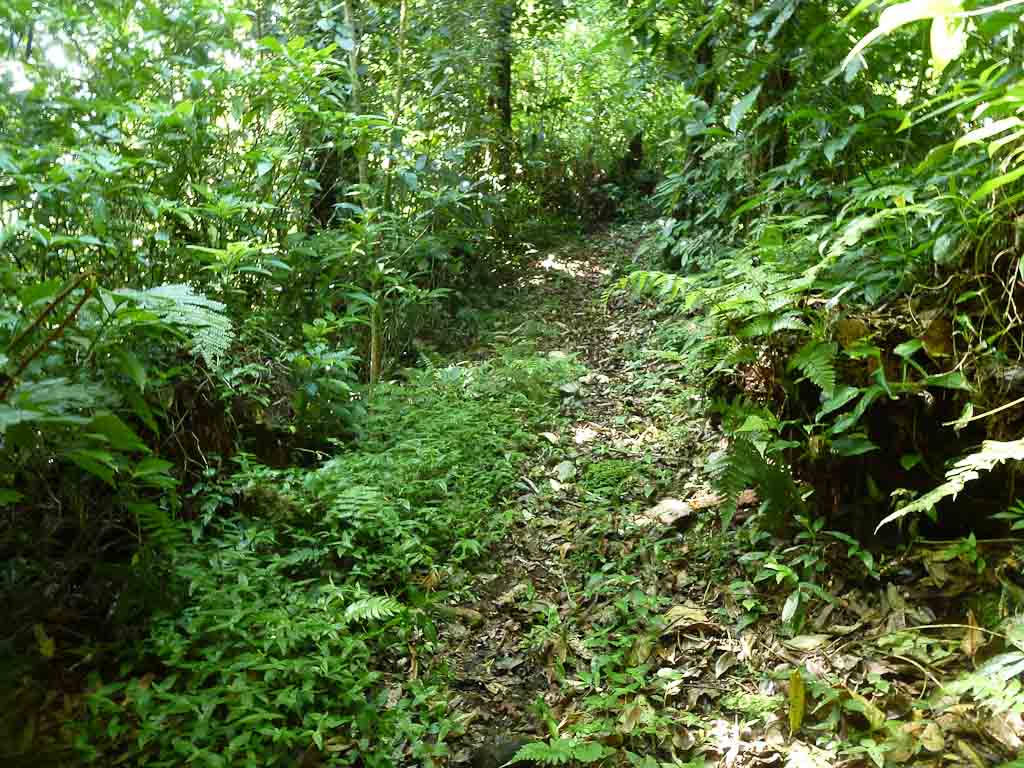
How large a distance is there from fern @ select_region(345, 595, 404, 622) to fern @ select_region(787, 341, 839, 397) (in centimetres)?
185

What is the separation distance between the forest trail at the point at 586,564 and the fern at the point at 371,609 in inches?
12.7

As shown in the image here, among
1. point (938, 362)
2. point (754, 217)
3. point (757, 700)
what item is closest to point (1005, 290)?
point (938, 362)

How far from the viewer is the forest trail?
8.89 ft

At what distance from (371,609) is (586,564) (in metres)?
1.09

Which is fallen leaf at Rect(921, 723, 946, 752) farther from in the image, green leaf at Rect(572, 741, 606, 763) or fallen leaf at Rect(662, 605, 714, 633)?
green leaf at Rect(572, 741, 606, 763)

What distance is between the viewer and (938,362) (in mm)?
2697

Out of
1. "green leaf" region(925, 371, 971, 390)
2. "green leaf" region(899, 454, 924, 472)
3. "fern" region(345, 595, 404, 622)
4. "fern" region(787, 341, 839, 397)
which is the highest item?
"fern" region(787, 341, 839, 397)

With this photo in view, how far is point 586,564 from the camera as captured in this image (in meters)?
3.42

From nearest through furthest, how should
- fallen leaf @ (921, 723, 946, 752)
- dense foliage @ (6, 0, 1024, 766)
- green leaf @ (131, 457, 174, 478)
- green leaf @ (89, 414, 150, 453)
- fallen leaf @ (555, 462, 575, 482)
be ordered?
green leaf @ (89, 414, 150, 453) < fallen leaf @ (921, 723, 946, 752) < dense foliage @ (6, 0, 1024, 766) < green leaf @ (131, 457, 174, 478) < fallen leaf @ (555, 462, 575, 482)

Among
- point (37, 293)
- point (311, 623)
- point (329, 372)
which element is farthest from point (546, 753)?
point (329, 372)

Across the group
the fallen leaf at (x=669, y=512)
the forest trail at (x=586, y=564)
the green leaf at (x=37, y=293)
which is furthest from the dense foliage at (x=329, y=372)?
the fallen leaf at (x=669, y=512)

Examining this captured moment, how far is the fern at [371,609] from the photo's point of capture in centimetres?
279

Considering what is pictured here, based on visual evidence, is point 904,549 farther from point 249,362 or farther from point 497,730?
point 249,362

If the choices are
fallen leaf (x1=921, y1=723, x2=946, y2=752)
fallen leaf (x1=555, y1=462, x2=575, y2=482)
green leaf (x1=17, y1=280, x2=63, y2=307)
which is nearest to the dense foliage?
green leaf (x1=17, y1=280, x2=63, y2=307)
